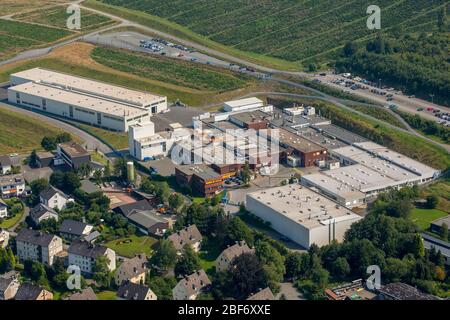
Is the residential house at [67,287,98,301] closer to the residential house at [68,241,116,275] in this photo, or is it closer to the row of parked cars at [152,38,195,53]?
the residential house at [68,241,116,275]

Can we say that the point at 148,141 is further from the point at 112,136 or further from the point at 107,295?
the point at 107,295

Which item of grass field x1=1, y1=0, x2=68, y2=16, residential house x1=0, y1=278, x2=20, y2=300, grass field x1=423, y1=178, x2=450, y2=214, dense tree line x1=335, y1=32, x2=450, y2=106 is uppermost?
grass field x1=1, y1=0, x2=68, y2=16

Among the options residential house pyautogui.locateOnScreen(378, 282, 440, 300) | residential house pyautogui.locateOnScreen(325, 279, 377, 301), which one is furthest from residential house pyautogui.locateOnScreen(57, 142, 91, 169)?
residential house pyautogui.locateOnScreen(378, 282, 440, 300)

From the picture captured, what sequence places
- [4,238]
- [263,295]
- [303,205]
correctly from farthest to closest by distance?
[303,205], [4,238], [263,295]

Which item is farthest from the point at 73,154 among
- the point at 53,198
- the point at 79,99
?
the point at 79,99

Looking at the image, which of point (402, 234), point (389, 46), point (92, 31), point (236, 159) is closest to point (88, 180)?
point (236, 159)

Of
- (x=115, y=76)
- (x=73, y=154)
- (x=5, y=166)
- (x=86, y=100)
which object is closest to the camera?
(x=5, y=166)
